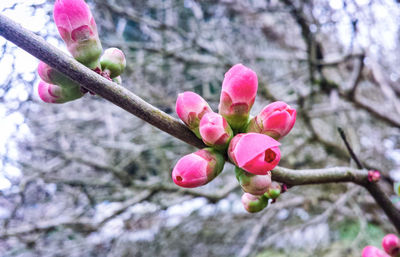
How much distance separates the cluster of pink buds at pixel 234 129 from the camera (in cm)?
63

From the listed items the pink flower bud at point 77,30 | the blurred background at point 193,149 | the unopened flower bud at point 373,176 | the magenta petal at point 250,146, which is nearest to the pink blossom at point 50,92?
the pink flower bud at point 77,30

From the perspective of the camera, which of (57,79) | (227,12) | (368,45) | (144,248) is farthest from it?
(227,12)

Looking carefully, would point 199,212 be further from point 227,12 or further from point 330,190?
point 227,12

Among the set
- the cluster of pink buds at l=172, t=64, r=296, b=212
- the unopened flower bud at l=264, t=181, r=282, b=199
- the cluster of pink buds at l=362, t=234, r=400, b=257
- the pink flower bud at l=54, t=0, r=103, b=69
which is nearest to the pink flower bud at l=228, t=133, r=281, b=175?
the cluster of pink buds at l=172, t=64, r=296, b=212

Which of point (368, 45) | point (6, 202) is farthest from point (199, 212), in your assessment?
point (368, 45)

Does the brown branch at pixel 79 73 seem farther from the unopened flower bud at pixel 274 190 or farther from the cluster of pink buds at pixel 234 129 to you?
the unopened flower bud at pixel 274 190

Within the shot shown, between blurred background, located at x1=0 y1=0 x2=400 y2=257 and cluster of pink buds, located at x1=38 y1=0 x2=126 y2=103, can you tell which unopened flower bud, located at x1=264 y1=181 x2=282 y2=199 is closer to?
cluster of pink buds, located at x1=38 y1=0 x2=126 y2=103

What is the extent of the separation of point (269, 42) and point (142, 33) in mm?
2151

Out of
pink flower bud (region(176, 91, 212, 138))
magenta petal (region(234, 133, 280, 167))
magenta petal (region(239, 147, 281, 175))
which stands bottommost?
magenta petal (region(239, 147, 281, 175))

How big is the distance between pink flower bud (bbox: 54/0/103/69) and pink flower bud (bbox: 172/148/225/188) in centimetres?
30

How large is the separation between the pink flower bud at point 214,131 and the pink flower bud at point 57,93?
307 mm

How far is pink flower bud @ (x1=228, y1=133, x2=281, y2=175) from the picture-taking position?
61 cm

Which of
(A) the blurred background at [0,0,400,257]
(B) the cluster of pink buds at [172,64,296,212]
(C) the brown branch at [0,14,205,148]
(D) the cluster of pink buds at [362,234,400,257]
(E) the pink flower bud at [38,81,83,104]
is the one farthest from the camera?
(A) the blurred background at [0,0,400,257]

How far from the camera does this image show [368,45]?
11.5 ft
